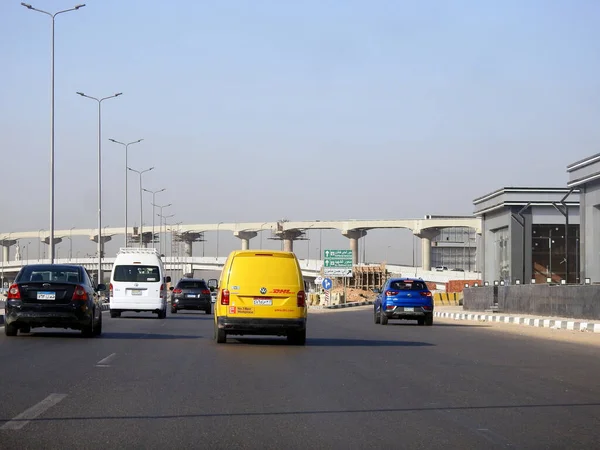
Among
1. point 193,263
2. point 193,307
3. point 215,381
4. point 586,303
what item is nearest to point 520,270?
point 193,307

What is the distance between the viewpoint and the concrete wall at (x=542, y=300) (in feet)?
99.9

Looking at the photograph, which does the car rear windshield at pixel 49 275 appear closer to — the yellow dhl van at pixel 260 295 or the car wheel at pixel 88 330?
the car wheel at pixel 88 330

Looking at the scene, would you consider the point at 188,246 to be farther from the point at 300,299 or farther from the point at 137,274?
the point at 300,299

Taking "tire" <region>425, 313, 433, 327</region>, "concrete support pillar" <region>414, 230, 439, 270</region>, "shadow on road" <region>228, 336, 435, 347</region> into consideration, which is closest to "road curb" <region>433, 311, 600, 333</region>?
"tire" <region>425, 313, 433, 327</region>

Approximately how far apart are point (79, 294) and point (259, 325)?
13.0 feet

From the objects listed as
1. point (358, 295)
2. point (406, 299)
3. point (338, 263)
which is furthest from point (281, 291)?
point (358, 295)

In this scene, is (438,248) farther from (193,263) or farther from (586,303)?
(586,303)

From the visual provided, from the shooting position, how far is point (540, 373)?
13961 millimetres

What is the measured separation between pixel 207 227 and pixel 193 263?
9.75 m

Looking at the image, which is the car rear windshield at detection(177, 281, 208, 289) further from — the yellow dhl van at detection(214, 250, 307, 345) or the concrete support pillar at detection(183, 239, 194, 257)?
the concrete support pillar at detection(183, 239, 194, 257)

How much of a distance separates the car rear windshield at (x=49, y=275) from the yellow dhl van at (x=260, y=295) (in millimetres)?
3459

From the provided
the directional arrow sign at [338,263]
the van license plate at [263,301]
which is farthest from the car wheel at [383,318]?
the directional arrow sign at [338,263]

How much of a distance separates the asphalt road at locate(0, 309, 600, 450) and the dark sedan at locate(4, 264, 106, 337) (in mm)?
1093

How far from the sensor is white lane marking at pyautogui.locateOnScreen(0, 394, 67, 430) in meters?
8.09
